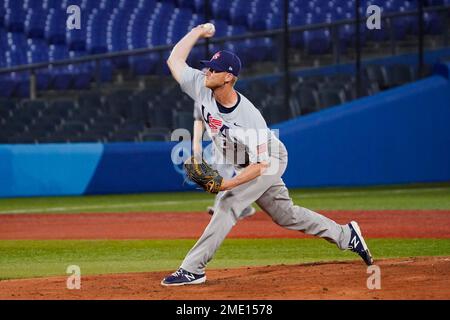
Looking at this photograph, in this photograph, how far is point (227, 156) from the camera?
8.71 meters

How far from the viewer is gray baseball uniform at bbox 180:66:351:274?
27.6ft

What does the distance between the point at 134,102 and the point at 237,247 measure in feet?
32.1

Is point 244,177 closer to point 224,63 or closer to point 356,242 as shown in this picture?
point 224,63

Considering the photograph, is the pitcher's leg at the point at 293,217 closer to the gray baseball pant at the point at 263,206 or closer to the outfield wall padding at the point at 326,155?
the gray baseball pant at the point at 263,206

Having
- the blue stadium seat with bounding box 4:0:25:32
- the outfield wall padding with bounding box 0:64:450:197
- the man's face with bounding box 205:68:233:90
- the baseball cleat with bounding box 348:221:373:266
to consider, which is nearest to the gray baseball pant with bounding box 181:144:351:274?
the baseball cleat with bounding box 348:221:373:266

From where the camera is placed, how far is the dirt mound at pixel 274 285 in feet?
26.3

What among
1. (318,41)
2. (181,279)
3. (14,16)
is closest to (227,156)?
(181,279)

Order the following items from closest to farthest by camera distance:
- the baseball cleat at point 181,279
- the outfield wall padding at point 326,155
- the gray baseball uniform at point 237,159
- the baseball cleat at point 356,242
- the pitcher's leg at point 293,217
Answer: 1. the gray baseball uniform at point 237,159
2. the baseball cleat at point 181,279
3. the pitcher's leg at point 293,217
4. the baseball cleat at point 356,242
5. the outfield wall padding at point 326,155

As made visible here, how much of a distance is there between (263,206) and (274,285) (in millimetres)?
672

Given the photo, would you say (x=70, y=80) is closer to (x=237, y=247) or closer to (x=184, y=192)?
(x=184, y=192)

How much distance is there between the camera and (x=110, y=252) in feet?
39.0

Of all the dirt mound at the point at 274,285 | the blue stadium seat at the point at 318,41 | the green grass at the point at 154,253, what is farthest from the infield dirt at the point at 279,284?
the blue stadium seat at the point at 318,41
